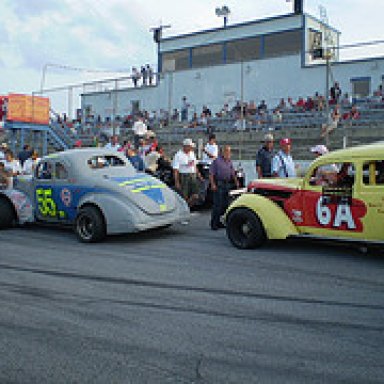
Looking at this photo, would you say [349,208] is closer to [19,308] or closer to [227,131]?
[19,308]

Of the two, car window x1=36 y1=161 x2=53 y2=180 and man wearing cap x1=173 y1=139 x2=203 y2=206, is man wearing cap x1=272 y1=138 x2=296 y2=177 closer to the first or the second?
man wearing cap x1=173 y1=139 x2=203 y2=206

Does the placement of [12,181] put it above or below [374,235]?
above

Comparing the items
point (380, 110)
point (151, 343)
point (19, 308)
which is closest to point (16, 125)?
point (380, 110)

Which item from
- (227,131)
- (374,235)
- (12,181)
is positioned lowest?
(374,235)

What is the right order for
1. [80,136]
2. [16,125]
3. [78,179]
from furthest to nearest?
1. [80,136]
2. [16,125]
3. [78,179]

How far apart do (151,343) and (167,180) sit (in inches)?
317

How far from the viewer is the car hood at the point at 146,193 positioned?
293 inches

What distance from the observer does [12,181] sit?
9.17m

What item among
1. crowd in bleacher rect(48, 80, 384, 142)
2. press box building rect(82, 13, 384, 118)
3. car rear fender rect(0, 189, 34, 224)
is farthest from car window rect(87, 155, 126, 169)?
press box building rect(82, 13, 384, 118)

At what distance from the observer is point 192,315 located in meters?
4.14

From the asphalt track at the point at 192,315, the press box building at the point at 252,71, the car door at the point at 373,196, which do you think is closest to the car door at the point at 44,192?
the asphalt track at the point at 192,315

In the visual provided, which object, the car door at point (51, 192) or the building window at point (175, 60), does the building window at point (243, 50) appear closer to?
the building window at point (175, 60)

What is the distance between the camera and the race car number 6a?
601 centimetres

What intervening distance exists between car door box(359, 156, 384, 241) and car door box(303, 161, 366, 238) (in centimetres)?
8
